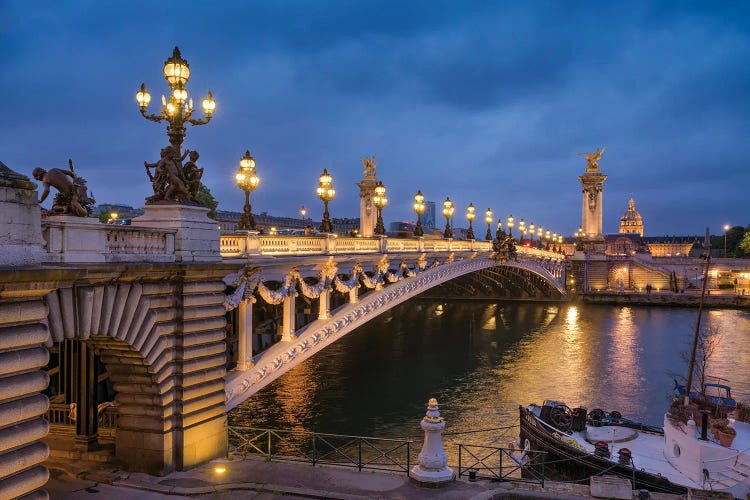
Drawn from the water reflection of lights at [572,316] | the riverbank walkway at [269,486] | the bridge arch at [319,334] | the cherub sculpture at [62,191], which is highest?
the cherub sculpture at [62,191]

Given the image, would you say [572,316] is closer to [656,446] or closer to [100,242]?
[656,446]

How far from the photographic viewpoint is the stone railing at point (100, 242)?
11.9 meters

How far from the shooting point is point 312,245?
80.3ft

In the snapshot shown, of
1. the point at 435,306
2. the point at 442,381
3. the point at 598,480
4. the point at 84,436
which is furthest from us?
the point at 435,306

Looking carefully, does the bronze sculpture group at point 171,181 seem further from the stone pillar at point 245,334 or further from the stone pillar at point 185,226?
the stone pillar at point 245,334

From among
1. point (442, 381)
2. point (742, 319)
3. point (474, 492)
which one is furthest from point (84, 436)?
point (742, 319)

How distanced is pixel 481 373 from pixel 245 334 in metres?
21.4

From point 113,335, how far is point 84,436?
4.86 m

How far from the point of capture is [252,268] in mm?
19234

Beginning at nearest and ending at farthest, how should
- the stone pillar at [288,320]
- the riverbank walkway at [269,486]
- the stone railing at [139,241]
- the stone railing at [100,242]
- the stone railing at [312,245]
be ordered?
1. the stone railing at [100,242]
2. the stone railing at [139,241]
3. the riverbank walkway at [269,486]
4. the stone railing at [312,245]
5. the stone pillar at [288,320]

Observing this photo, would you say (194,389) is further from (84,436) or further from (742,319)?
(742,319)

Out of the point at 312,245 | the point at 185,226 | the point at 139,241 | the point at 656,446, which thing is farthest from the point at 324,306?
the point at 139,241

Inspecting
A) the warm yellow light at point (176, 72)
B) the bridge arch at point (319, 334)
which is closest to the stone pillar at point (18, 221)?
the warm yellow light at point (176, 72)

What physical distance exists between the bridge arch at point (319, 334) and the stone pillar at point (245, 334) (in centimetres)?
22
